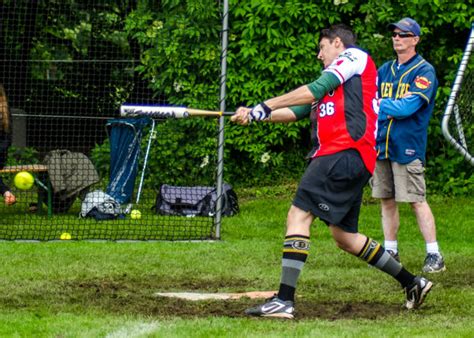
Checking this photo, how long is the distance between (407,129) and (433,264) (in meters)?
1.10

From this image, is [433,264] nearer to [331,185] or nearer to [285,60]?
[331,185]

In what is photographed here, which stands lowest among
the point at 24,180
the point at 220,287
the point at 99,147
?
the point at 220,287

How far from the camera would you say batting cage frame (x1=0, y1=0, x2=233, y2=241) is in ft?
40.6

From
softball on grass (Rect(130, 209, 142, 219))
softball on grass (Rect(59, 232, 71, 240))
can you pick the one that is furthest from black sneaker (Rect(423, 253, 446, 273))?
softball on grass (Rect(130, 209, 142, 219))

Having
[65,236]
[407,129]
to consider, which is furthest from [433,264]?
[65,236]

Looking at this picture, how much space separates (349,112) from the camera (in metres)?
7.11

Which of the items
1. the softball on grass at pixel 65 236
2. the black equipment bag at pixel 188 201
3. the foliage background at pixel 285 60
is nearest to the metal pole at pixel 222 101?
the black equipment bag at pixel 188 201

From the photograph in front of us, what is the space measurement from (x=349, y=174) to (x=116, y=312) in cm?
169

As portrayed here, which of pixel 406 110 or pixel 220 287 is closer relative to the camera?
pixel 220 287

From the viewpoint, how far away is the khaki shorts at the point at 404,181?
912 centimetres

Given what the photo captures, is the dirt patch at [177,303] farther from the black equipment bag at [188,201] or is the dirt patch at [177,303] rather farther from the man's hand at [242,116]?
the black equipment bag at [188,201]

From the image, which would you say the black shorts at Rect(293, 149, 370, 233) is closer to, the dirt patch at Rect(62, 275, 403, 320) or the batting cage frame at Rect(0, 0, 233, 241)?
the dirt patch at Rect(62, 275, 403, 320)

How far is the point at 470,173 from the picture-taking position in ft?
48.8

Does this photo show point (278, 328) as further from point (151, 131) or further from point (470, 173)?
point (470, 173)
